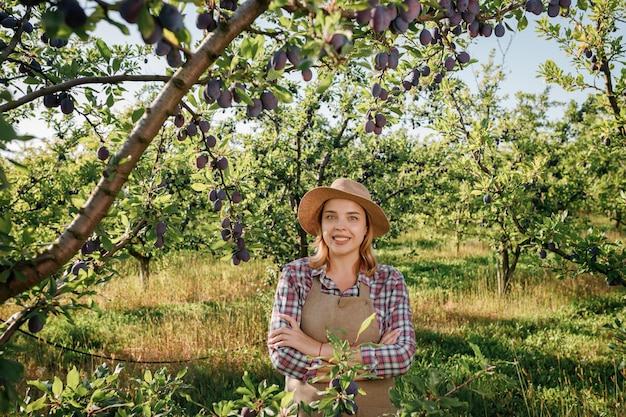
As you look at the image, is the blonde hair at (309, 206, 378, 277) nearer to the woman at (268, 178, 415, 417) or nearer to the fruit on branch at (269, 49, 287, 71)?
the woman at (268, 178, 415, 417)

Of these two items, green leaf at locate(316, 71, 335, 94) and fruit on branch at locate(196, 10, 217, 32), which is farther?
fruit on branch at locate(196, 10, 217, 32)

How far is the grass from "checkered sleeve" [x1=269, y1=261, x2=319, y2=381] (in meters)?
1.64

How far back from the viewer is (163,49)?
109 cm

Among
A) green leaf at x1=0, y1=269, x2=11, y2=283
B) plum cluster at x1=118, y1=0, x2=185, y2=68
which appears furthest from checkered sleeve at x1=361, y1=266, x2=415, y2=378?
plum cluster at x1=118, y1=0, x2=185, y2=68

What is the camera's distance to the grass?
436 centimetres

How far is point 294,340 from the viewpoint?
6.59 feet

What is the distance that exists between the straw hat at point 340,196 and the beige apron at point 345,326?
14.9 inches

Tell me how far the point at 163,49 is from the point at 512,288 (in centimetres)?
852

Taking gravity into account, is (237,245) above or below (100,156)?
below

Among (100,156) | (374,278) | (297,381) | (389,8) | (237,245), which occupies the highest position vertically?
(389,8)

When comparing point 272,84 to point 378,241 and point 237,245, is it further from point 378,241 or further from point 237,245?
point 378,241

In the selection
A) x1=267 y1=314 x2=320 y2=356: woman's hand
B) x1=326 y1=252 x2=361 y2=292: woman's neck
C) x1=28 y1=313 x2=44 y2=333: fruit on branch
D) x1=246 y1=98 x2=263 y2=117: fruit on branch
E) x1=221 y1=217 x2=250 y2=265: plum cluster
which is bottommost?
x1=267 y1=314 x2=320 y2=356: woman's hand

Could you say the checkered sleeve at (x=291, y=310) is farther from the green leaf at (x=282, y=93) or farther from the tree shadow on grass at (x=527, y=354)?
the tree shadow on grass at (x=527, y=354)

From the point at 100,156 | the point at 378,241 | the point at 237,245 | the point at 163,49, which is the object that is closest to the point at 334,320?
the point at 237,245
